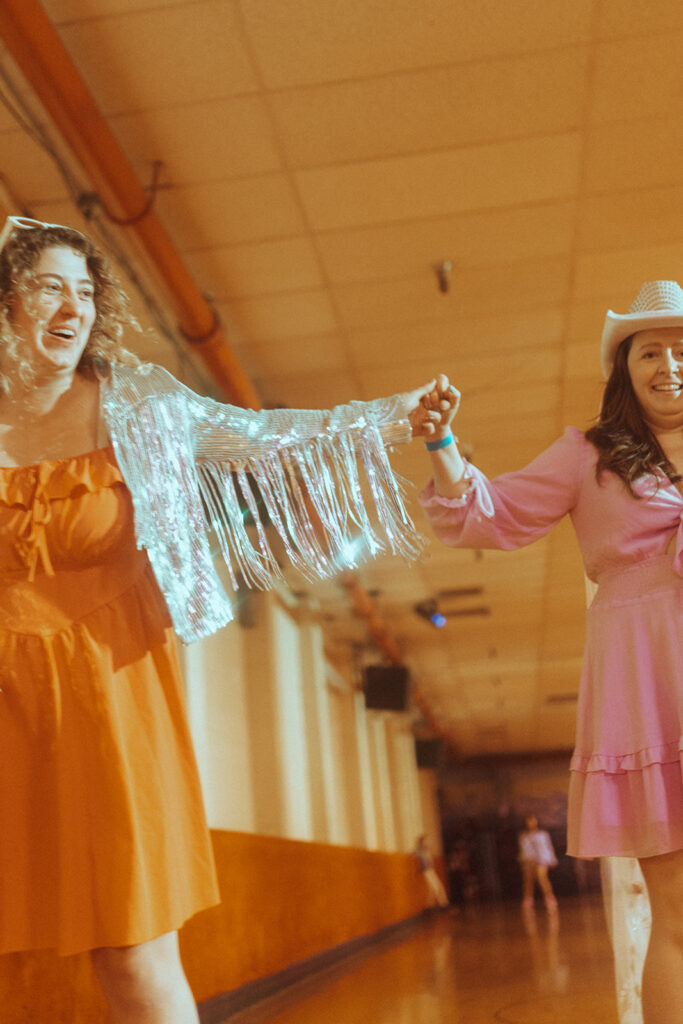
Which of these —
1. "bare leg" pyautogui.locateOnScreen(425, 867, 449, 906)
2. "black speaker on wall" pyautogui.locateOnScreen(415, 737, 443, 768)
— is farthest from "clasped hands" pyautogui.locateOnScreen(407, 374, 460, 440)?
"black speaker on wall" pyautogui.locateOnScreen(415, 737, 443, 768)

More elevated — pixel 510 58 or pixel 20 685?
pixel 510 58

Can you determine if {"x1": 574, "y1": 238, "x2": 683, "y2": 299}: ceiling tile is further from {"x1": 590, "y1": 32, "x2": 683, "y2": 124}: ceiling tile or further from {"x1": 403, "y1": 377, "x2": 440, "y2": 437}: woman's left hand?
{"x1": 403, "y1": 377, "x2": 440, "y2": 437}: woman's left hand

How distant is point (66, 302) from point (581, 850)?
1139mm

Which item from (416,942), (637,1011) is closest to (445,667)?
(416,942)

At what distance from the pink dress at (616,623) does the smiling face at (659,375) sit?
13 cm

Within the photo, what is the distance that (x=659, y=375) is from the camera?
6.09ft

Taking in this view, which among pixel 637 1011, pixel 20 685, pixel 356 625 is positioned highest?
pixel 356 625

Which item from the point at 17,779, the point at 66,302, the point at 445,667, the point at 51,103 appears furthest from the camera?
the point at 445,667

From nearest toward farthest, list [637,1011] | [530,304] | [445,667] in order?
1. [637,1011]
2. [530,304]
3. [445,667]

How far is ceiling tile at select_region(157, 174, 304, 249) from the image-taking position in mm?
3951

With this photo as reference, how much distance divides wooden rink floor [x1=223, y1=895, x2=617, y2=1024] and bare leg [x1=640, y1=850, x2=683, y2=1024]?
1.73 metres

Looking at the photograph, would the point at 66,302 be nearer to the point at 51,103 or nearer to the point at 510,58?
the point at 51,103

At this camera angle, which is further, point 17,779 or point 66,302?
point 66,302

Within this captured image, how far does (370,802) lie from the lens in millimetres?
12055
